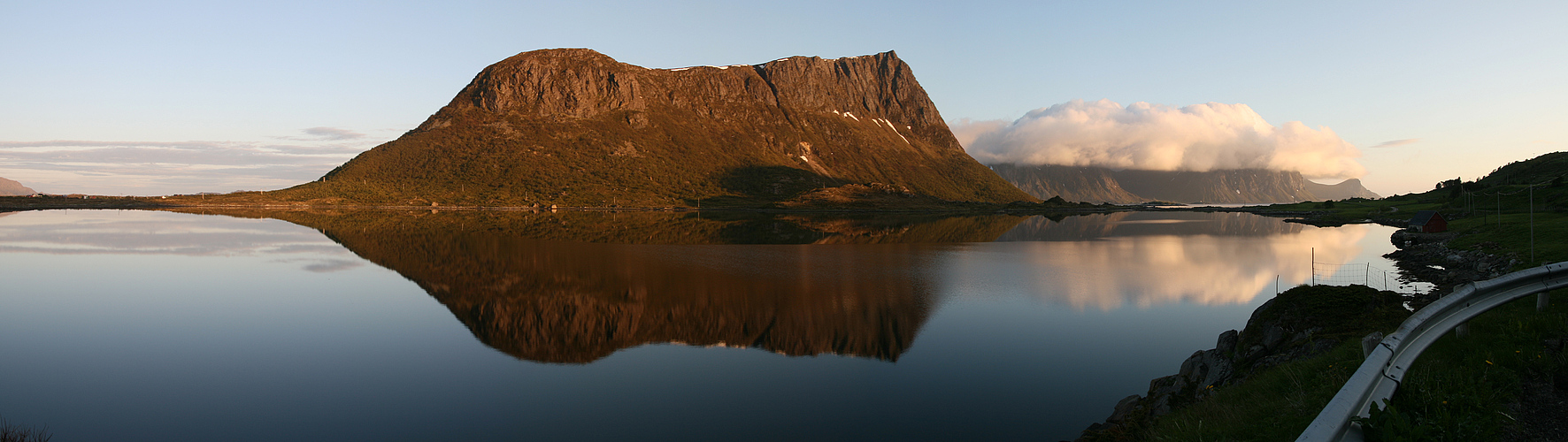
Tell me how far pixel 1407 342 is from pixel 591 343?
59.4 ft

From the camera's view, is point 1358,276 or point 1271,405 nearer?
point 1271,405

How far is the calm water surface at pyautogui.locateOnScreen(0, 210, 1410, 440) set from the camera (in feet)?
46.7

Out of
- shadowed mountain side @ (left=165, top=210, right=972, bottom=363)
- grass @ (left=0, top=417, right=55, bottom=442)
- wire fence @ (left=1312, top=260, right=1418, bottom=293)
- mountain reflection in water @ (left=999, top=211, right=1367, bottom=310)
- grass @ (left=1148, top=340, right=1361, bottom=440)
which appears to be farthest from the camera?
wire fence @ (left=1312, top=260, right=1418, bottom=293)

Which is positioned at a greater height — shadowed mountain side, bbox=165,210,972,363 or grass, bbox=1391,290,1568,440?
grass, bbox=1391,290,1568,440

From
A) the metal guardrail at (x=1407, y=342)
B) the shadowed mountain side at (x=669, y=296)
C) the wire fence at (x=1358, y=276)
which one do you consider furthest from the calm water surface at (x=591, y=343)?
the metal guardrail at (x=1407, y=342)

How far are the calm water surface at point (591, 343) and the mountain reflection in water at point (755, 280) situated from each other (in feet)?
0.68

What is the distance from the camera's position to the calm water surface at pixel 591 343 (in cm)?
1423

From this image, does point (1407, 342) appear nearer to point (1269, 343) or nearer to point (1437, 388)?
point (1437, 388)

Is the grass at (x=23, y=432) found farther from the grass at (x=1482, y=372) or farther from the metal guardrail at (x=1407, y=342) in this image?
the grass at (x=1482, y=372)

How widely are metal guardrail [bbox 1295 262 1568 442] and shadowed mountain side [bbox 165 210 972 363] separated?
12.1m

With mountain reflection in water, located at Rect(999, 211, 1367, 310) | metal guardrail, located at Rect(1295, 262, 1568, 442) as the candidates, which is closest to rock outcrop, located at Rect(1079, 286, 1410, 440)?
metal guardrail, located at Rect(1295, 262, 1568, 442)

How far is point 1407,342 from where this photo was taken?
7879 mm

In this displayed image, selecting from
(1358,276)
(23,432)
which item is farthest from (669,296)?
(1358,276)

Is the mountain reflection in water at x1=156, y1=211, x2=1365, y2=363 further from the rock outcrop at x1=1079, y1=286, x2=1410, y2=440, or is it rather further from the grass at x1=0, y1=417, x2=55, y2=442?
the grass at x1=0, y1=417, x2=55, y2=442
